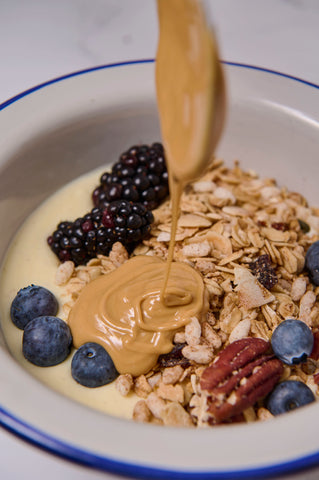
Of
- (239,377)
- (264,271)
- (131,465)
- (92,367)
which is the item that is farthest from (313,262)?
(131,465)

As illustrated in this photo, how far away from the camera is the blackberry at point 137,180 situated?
1277mm

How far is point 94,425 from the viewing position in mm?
791

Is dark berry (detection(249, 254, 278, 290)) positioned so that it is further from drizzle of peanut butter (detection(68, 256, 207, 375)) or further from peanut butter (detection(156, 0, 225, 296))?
peanut butter (detection(156, 0, 225, 296))

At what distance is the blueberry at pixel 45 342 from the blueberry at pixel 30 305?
4cm

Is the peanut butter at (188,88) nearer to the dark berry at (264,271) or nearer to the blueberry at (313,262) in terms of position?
the dark berry at (264,271)

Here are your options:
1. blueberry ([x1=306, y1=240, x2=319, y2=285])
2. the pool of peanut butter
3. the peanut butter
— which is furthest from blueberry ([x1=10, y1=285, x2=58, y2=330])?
blueberry ([x1=306, y1=240, x2=319, y2=285])

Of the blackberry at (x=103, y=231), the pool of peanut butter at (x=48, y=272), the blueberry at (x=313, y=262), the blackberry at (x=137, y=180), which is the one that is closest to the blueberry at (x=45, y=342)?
the pool of peanut butter at (x=48, y=272)

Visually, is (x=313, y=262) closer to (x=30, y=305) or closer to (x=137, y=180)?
(x=137, y=180)

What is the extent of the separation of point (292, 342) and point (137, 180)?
0.54 metres

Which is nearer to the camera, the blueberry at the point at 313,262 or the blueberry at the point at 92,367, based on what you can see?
the blueberry at the point at 92,367

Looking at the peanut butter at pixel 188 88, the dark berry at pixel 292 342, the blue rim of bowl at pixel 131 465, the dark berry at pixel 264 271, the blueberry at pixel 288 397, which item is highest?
the peanut butter at pixel 188 88

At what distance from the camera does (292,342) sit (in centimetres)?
99

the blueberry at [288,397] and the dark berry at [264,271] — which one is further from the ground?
the dark berry at [264,271]

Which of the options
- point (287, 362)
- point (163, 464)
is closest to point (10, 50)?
point (287, 362)
